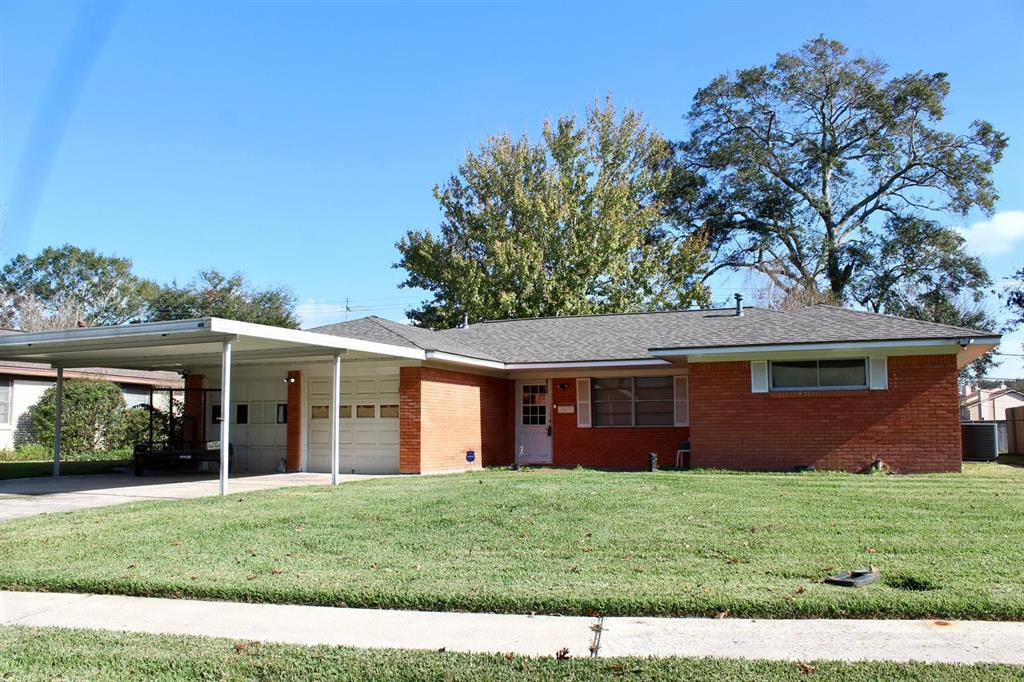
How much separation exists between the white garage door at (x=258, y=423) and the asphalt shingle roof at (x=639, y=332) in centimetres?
207

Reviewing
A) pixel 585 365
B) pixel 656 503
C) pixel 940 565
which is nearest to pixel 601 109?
pixel 585 365


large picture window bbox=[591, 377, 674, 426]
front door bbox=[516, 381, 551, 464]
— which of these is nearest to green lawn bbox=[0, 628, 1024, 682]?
large picture window bbox=[591, 377, 674, 426]

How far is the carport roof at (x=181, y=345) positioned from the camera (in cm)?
Answer: 1312

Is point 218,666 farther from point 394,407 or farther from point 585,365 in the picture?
point 585,365

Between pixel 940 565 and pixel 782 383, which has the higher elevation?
pixel 782 383

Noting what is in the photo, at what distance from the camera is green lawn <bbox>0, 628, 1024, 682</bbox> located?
4.65 m

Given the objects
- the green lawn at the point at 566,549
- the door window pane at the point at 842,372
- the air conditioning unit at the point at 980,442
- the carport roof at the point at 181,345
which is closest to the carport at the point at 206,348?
the carport roof at the point at 181,345

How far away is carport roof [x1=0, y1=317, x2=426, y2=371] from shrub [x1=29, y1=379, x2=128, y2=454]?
6386 millimetres

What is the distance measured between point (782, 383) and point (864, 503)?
6.70 meters

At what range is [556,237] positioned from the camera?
3484 cm

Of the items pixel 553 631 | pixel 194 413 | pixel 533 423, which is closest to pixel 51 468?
pixel 194 413

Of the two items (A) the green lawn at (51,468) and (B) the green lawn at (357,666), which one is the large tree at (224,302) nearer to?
(A) the green lawn at (51,468)

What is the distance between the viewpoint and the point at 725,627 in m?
5.68

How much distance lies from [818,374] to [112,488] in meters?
14.2
